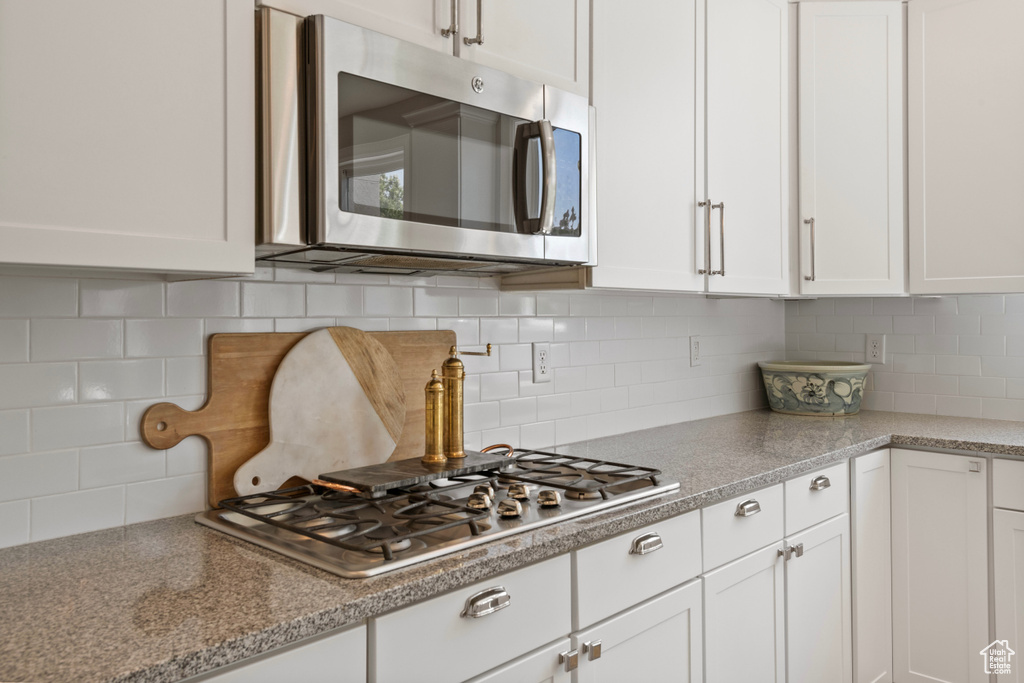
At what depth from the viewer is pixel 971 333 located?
2764mm

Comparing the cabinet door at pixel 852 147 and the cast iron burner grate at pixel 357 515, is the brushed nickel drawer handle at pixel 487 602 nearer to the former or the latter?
the cast iron burner grate at pixel 357 515

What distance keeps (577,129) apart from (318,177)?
720 millimetres

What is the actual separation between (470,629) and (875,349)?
2.45 meters

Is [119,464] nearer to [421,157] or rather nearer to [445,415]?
[445,415]

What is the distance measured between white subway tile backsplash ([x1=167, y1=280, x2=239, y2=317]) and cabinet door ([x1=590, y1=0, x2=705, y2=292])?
33.8 inches

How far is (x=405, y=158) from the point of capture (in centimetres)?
139

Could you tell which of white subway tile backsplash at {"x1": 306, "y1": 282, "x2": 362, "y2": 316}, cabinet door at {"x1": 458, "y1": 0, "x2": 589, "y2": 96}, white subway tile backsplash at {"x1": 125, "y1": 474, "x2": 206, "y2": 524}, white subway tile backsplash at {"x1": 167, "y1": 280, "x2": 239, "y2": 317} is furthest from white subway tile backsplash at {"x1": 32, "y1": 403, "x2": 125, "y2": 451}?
cabinet door at {"x1": 458, "y1": 0, "x2": 589, "y2": 96}

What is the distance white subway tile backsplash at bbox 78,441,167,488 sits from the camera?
134cm

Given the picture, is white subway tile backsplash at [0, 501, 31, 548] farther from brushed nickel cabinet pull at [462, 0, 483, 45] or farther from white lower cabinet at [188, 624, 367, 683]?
brushed nickel cabinet pull at [462, 0, 483, 45]

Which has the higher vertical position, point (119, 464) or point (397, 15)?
point (397, 15)

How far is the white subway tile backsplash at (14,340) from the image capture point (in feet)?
4.09

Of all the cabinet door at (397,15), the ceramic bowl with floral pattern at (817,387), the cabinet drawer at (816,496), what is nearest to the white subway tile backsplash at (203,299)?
the cabinet door at (397,15)

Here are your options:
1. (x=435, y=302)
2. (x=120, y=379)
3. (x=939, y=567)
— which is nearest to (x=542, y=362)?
(x=435, y=302)

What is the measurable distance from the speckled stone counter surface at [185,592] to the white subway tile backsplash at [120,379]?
25 cm
